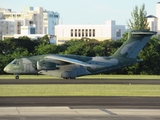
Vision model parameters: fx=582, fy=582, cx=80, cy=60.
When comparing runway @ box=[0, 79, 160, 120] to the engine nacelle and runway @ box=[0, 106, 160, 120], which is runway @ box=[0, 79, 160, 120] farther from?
the engine nacelle

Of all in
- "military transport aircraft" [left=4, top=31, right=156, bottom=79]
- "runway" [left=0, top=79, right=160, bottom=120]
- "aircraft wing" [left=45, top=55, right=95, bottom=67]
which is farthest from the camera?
"military transport aircraft" [left=4, top=31, right=156, bottom=79]

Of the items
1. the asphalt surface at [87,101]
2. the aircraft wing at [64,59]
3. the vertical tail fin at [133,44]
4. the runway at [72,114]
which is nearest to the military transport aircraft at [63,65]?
the aircraft wing at [64,59]

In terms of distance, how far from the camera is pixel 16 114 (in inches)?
979

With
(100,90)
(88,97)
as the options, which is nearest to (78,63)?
(100,90)

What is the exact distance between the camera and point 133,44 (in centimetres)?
6128

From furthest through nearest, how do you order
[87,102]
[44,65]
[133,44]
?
[133,44] → [44,65] → [87,102]

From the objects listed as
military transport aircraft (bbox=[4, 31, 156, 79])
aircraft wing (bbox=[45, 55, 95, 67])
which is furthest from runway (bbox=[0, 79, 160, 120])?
military transport aircraft (bbox=[4, 31, 156, 79])

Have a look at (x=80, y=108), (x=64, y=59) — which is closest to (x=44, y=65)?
(x=64, y=59)

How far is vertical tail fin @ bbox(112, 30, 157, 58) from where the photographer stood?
60.6 m

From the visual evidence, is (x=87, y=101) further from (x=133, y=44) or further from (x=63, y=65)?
(x=133, y=44)

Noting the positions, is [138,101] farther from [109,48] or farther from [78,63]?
[109,48]

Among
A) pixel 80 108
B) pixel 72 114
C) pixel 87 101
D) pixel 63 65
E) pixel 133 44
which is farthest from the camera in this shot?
pixel 133 44

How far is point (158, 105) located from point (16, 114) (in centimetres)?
849

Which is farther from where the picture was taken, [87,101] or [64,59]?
[64,59]
